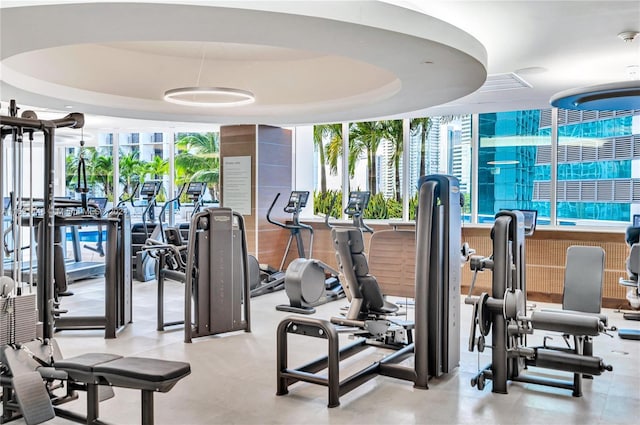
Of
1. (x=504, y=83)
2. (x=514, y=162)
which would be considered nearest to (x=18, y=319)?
(x=504, y=83)

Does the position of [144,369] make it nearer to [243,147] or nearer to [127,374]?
[127,374]

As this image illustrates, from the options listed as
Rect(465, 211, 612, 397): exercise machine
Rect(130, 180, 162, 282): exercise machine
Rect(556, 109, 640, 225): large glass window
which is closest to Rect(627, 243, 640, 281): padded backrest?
Rect(556, 109, 640, 225): large glass window

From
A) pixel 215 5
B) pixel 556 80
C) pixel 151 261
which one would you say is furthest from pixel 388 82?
pixel 151 261

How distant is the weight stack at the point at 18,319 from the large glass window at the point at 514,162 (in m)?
7.05

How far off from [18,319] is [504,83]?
5.66m

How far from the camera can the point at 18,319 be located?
3635 mm

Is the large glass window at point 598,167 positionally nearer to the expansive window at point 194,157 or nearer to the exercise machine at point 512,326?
the exercise machine at point 512,326

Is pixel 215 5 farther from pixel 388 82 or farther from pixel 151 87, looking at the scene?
pixel 151 87

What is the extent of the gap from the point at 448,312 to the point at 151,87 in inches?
196

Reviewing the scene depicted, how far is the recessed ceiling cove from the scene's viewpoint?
3668 millimetres

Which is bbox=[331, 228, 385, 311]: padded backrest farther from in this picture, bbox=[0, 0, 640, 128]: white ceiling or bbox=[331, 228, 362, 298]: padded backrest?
bbox=[0, 0, 640, 128]: white ceiling

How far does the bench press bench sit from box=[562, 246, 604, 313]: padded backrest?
352 centimetres

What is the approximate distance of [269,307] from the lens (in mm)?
7336

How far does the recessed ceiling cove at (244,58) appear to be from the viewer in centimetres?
367
